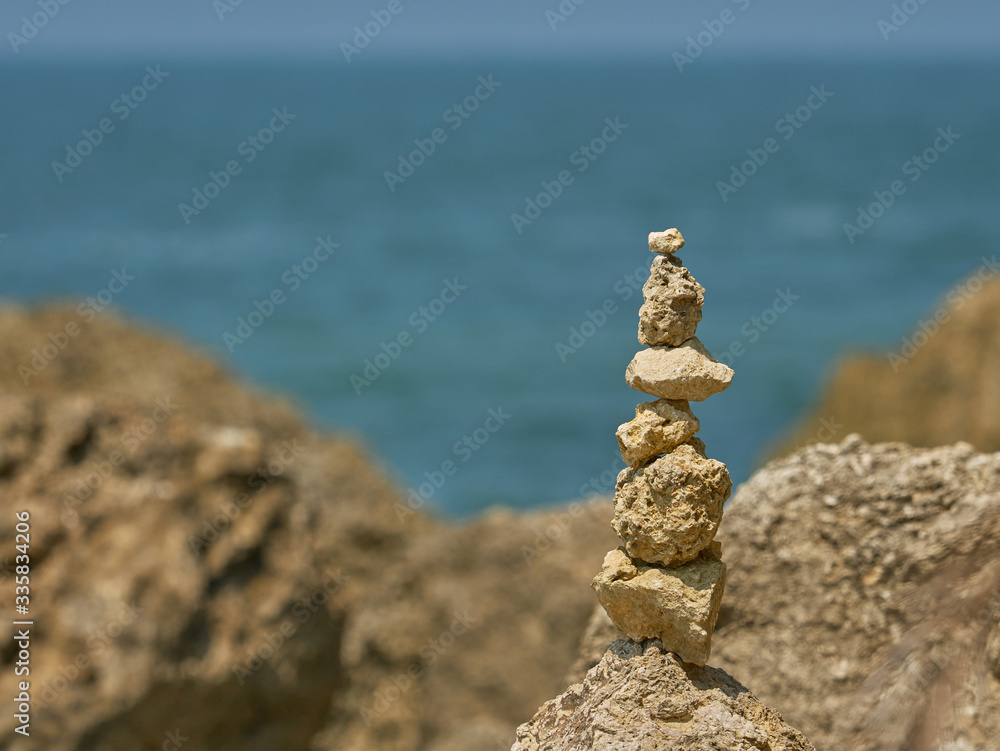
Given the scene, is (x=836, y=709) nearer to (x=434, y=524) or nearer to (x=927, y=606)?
(x=927, y=606)

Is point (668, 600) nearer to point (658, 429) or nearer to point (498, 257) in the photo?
point (658, 429)

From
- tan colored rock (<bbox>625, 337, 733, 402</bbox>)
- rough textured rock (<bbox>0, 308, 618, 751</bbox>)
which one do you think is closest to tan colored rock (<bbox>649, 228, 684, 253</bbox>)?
tan colored rock (<bbox>625, 337, 733, 402</bbox>)

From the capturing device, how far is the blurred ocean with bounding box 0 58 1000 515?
2491cm

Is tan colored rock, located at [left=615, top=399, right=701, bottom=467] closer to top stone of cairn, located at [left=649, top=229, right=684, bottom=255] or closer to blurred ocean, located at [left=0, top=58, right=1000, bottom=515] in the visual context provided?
top stone of cairn, located at [left=649, top=229, right=684, bottom=255]

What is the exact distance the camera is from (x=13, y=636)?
18.1ft

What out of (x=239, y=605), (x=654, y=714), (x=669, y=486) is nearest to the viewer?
(x=654, y=714)

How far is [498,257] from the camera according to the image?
1609 inches

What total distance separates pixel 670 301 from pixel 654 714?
1141mm

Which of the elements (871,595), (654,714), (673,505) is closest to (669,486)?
(673,505)

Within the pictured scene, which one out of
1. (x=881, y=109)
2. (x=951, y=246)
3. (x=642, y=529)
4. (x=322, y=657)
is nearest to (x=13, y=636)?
(x=322, y=657)

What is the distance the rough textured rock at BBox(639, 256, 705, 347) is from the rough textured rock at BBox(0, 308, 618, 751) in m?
3.57

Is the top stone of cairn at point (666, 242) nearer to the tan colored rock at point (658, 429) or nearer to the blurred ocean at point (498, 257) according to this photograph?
the tan colored rock at point (658, 429)

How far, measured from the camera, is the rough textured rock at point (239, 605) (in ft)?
18.4

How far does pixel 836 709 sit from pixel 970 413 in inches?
296
